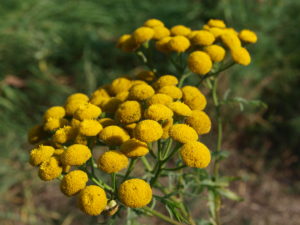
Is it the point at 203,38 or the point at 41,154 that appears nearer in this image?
the point at 41,154

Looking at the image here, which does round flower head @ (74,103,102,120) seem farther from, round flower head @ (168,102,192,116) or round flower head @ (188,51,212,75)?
round flower head @ (188,51,212,75)

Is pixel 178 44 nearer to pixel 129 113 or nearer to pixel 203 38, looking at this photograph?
pixel 203 38

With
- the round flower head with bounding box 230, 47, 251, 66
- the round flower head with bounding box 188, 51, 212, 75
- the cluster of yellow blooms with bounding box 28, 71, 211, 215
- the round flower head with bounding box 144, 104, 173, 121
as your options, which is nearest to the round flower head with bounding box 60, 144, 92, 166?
the cluster of yellow blooms with bounding box 28, 71, 211, 215

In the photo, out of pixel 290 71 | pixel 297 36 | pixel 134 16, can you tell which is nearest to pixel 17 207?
pixel 134 16

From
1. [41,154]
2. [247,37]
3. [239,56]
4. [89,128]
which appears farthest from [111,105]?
[247,37]

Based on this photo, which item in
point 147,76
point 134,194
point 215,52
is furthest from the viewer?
point 147,76

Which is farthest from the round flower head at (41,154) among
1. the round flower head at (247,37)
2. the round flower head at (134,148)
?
the round flower head at (247,37)
